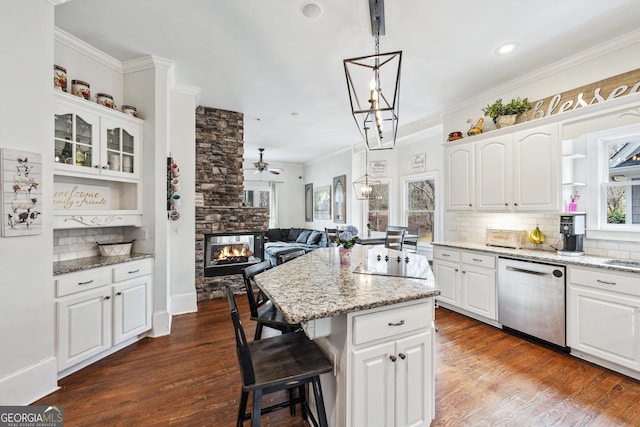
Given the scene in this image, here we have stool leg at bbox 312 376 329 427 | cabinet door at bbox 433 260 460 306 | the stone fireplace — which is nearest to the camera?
stool leg at bbox 312 376 329 427

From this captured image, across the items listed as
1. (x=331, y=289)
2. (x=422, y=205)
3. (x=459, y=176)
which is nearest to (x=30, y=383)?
(x=331, y=289)

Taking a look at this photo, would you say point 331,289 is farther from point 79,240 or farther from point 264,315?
point 79,240

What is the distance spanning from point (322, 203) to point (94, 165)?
19.0 ft

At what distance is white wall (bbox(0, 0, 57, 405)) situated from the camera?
190cm

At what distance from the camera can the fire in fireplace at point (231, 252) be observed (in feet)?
14.4

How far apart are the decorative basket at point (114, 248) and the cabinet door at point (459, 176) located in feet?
13.3

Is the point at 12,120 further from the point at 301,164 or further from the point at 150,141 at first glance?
the point at 301,164

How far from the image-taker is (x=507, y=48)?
2762 millimetres

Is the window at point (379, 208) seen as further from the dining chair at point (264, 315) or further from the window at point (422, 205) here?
the dining chair at point (264, 315)

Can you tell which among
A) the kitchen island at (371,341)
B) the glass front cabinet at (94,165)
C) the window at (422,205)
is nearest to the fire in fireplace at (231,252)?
the glass front cabinet at (94,165)

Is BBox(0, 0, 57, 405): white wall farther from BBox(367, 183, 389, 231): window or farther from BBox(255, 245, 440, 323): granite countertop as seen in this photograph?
BBox(367, 183, 389, 231): window

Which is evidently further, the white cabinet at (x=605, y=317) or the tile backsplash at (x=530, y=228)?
the tile backsplash at (x=530, y=228)

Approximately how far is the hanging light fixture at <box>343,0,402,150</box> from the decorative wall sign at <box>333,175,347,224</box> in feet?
7.94

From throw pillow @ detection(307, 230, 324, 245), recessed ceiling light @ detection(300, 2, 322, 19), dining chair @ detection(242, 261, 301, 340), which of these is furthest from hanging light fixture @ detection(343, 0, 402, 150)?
throw pillow @ detection(307, 230, 324, 245)
